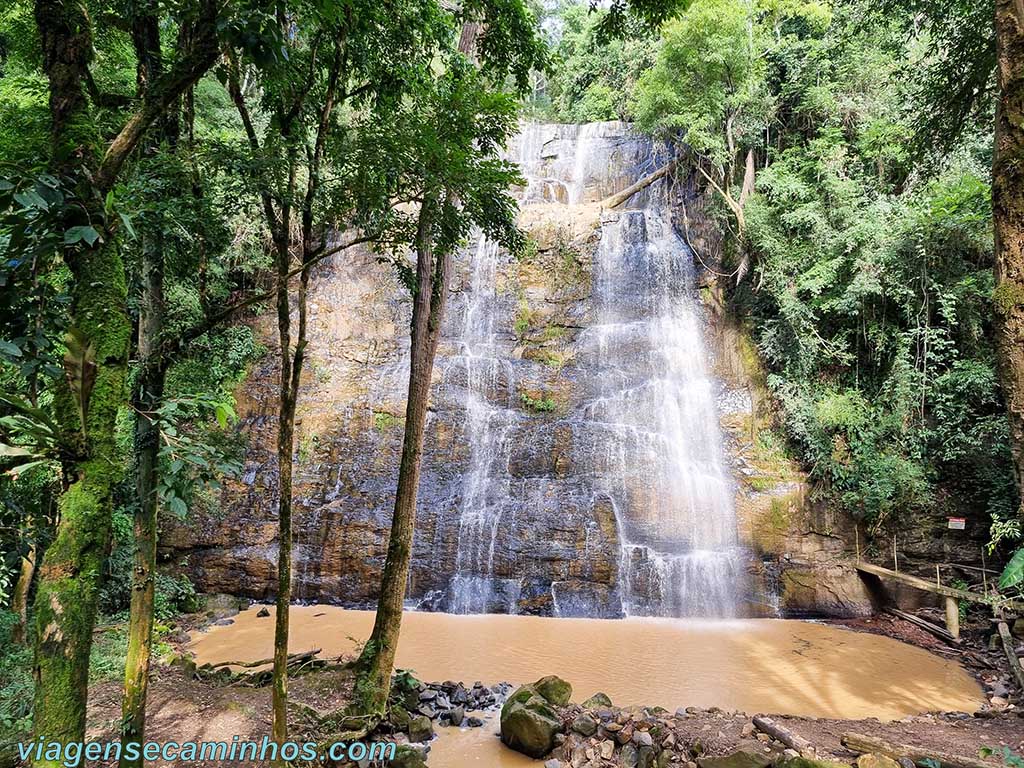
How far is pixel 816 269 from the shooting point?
10.7 m

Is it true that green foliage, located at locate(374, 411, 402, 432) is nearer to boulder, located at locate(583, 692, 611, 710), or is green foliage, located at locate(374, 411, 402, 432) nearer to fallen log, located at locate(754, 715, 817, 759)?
boulder, located at locate(583, 692, 611, 710)

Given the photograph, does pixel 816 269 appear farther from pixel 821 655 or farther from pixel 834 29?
pixel 821 655

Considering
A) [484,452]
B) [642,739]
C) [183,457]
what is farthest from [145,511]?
[484,452]

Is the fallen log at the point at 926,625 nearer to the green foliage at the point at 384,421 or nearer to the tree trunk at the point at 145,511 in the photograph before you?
the green foliage at the point at 384,421

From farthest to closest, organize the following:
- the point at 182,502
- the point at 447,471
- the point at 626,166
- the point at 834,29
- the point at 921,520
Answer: the point at 626,166 → the point at 834,29 → the point at 447,471 → the point at 921,520 → the point at 182,502

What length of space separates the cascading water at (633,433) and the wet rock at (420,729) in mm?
4263

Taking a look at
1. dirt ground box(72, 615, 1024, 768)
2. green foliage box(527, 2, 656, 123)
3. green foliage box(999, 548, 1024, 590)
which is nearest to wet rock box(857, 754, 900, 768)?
dirt ground box(72, 615, 1024, 768)

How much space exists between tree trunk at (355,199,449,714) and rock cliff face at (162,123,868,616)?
457cm

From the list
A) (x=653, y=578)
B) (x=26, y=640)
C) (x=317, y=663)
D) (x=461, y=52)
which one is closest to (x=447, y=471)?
(x=653, y=578)

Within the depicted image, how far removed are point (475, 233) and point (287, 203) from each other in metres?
12.5

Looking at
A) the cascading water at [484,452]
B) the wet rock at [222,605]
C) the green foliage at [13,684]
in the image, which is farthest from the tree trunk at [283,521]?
the wet rock at [222,605]

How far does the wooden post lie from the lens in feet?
25.4

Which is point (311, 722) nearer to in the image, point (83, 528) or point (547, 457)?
point (83, 528)

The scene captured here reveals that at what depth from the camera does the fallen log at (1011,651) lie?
20.6ft
